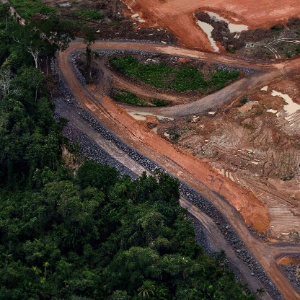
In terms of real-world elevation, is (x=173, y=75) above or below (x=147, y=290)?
below

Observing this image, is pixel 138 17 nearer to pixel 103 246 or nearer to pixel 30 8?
pixel 30 8

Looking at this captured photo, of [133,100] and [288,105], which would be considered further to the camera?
[133,100]

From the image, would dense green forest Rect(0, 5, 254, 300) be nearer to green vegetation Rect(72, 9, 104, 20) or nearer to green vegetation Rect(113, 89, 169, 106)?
green vegetation Rect(113, 89, 169, 106)

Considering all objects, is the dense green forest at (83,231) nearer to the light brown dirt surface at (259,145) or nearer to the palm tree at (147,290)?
the palm tree at (147,290)

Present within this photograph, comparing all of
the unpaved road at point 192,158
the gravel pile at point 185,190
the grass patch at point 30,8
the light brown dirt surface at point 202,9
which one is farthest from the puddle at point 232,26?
the gravel pile at point 185,190

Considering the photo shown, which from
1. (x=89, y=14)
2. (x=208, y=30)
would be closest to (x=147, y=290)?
(x=208, y=30)

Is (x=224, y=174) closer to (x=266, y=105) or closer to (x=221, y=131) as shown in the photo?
(x=221, y=131)
